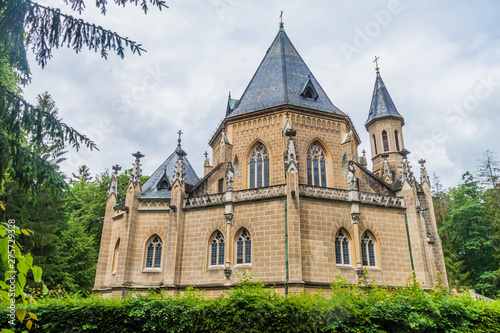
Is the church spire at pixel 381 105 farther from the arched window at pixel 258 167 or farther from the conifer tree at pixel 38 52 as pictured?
the conifer tree at pixel 38 52

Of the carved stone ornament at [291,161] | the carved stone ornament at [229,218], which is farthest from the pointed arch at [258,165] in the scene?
the carved stone ornament at [229,218]

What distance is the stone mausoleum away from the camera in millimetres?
17516

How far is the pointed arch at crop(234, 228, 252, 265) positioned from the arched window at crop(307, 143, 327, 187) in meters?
5.45

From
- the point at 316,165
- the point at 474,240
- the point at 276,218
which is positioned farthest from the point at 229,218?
the point at 474,240

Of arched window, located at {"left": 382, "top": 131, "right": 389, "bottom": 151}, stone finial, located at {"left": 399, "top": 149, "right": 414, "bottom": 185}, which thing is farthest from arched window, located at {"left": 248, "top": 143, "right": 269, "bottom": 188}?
arched window, located at {"left": 382, "top": 131, "right": 389, "bottom": 151}

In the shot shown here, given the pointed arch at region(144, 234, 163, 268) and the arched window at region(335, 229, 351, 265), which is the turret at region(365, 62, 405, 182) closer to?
the arched window at region(335, 229, 351, 265)

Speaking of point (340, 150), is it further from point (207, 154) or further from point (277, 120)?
point (207, 154)

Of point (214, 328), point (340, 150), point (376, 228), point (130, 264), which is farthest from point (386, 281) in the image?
point (130, 264)

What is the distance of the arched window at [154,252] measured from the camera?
19.5 m

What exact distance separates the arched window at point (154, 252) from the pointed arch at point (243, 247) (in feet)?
14.4

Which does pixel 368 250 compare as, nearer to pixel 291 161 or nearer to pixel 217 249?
pixel 291 161

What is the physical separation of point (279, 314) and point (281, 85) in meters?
17.6

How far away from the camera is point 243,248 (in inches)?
718

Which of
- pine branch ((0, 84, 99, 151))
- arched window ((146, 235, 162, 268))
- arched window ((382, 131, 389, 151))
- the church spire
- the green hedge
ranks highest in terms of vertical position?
the church spire
